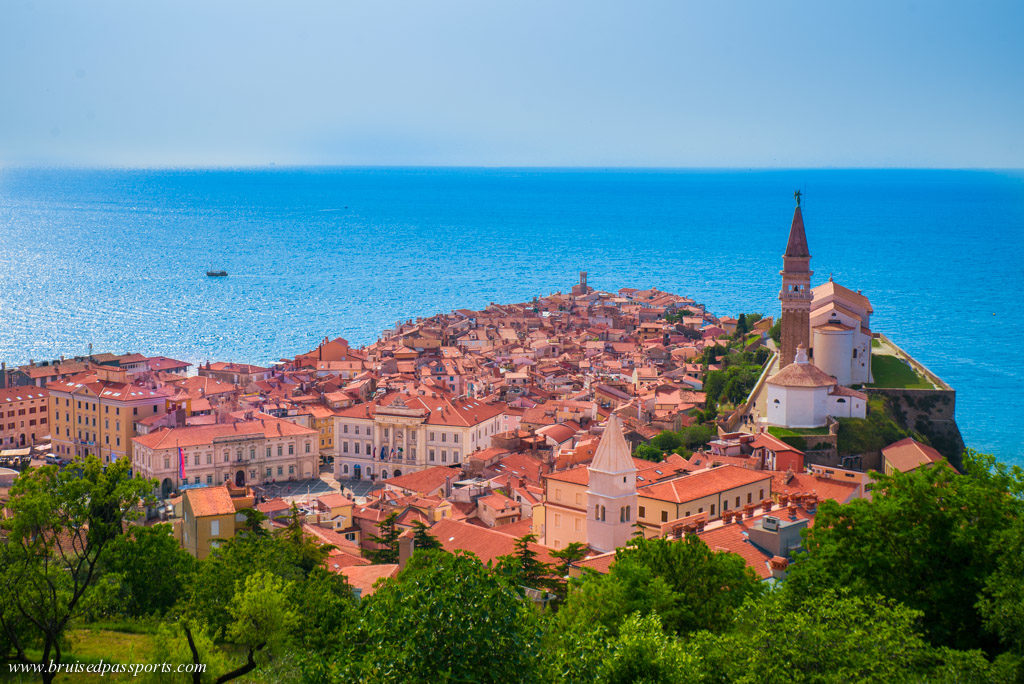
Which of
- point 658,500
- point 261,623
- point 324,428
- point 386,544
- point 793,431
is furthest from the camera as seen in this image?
point 324,428

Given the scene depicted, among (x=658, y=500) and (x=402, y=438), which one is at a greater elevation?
(x=658, y=500)

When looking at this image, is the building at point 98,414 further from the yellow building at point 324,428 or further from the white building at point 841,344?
the white building at point 841,344

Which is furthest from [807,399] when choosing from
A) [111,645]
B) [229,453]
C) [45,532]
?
[45,532]

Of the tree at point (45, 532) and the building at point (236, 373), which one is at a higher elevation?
the tree at point (45, 532)

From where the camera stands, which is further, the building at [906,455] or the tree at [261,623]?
the building at [906,455]

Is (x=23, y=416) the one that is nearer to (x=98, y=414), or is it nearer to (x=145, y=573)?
(x=98, y=414)

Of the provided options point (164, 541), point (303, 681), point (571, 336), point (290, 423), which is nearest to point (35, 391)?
point (290, 423)

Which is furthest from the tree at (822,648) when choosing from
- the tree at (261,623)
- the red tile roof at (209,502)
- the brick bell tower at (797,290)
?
the brick bell tower at (797,290)
